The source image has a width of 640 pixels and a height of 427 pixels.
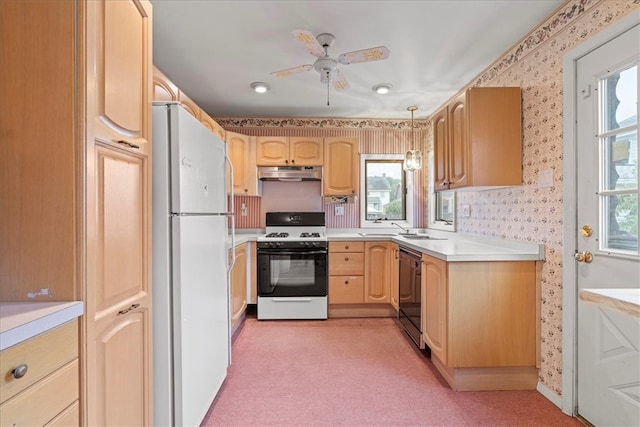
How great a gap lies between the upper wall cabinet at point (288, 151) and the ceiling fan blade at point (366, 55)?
1.60m

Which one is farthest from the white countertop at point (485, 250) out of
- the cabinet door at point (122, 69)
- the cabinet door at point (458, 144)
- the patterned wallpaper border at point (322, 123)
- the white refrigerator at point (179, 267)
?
the cabinet door at point (122, 69)

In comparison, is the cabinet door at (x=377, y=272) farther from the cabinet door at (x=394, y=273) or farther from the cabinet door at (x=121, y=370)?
the cabinet door at (x=121, y=370)

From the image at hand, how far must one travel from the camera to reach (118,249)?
1.06 metres

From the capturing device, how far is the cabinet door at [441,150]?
2.57m

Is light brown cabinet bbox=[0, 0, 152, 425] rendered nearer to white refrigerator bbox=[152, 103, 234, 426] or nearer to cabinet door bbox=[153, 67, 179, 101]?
white refrigerator bbox=[152, 103, 234, 426]

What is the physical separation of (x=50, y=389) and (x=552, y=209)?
7.95 ft

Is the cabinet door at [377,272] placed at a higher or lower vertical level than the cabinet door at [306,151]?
lower

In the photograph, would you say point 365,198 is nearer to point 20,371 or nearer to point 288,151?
point 288,151

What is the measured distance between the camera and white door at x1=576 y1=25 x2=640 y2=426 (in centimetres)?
141

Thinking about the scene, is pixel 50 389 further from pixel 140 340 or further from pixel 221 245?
pixel 221 245

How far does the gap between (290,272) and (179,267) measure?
1.95 m

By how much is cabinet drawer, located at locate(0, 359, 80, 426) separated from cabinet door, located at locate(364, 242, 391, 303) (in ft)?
9.16

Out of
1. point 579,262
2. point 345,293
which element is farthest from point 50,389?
point 345,293

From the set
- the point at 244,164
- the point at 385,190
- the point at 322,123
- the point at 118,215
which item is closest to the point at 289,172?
the point at 244,164
